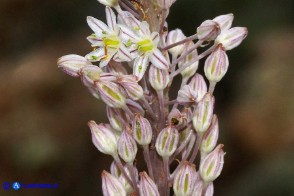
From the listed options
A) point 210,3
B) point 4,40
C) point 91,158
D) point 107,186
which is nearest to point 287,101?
point 210,3

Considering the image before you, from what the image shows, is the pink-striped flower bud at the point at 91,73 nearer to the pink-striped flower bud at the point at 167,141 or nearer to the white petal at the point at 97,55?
the white petal at the point at 97,55

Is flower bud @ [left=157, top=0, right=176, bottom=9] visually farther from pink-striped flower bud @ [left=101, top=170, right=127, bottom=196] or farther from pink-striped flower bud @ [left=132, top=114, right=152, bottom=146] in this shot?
pink-striped flower bud @ [left=101, top=170, right=127, bottom=196]

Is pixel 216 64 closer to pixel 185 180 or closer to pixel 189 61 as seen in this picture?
pixel 189 61

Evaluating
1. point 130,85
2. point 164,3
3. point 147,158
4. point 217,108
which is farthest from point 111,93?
point 217,108

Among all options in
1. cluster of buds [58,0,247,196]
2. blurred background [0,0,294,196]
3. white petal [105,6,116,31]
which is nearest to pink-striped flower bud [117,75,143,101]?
cluster of buds [58,0,247,196]

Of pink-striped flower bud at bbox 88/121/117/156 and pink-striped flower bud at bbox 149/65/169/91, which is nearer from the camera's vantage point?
pink-striped flower bud at bbox 149/65/169/91

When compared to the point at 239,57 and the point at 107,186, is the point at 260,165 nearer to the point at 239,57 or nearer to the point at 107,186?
the point at 239,57

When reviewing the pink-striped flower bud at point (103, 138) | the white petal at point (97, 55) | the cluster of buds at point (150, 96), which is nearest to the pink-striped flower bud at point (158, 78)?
the cluster of buds at point (150, 96)
